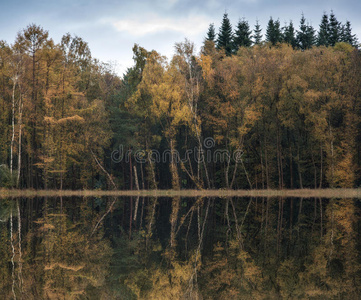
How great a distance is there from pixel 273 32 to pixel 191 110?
97.2 ft

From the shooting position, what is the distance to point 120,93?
182ft

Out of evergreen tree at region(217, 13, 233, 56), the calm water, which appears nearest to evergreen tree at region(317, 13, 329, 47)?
evergreen tree at region(217, 13, 233, 56)

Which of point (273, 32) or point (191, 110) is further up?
point (273, 32)

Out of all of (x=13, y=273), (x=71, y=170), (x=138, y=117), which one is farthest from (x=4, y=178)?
(x=13, y=273)

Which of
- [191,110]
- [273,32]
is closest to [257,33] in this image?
[273,32]

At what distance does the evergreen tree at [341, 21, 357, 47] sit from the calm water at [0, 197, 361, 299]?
56106mm

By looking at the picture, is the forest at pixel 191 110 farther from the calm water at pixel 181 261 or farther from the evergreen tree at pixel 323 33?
the calm water at pixel 181 261

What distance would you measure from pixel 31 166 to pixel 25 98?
7.27 m

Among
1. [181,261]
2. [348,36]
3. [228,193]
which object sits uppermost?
[348,36]

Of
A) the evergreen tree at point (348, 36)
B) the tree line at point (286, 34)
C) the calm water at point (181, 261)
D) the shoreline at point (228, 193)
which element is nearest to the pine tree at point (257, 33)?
the tree line at point (286, 34)

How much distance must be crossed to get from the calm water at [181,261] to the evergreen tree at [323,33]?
56.0 metres

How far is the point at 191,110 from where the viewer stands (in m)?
46.9

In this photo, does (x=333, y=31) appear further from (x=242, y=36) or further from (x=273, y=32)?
(x=242, y=36)

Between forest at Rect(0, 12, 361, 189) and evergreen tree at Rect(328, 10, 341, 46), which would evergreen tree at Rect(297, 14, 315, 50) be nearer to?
evergreen tree at Rect(328, 10, 341, 46)
